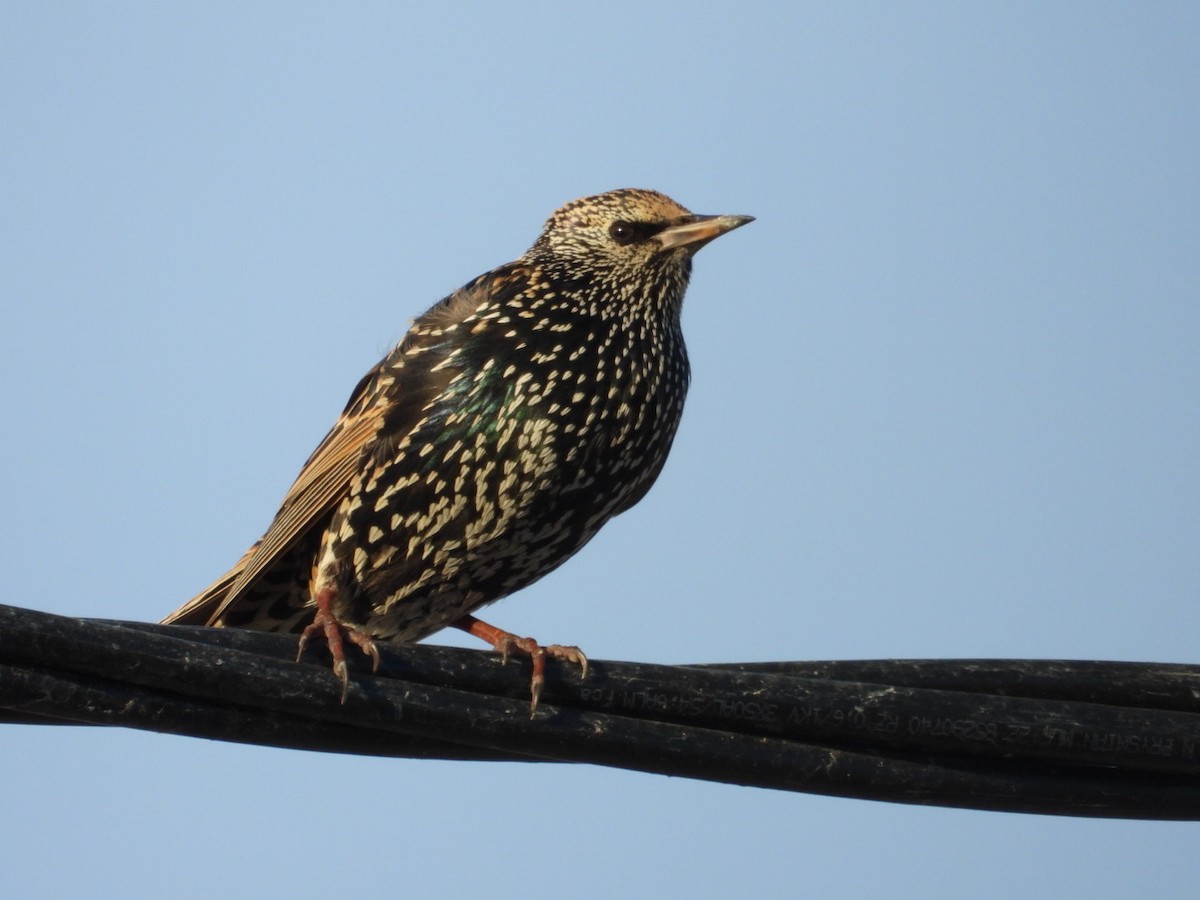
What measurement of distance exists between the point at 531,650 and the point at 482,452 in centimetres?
98

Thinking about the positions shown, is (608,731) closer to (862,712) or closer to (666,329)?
(862,712)

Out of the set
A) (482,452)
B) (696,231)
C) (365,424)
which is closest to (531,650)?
(482,452)

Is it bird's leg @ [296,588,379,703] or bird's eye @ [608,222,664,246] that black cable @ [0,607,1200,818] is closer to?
bird's leg @ [296,588,379,703]

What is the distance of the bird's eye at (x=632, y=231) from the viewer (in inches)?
221

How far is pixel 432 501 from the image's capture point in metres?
4.96

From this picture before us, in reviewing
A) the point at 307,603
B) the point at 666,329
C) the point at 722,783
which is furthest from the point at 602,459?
the point at 722,783

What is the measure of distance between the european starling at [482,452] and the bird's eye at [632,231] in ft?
0.18

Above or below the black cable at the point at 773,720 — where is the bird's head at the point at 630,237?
above

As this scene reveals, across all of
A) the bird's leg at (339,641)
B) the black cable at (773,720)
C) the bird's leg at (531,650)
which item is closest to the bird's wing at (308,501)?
the bird's leg at (531,650)

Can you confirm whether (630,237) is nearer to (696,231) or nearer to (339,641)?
(696,231)

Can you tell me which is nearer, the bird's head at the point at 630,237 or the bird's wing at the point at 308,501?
the bird's wing at the point at 308,501

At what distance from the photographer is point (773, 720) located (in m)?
3.15

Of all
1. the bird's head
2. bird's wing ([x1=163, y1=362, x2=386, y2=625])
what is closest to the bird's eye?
the bird's head

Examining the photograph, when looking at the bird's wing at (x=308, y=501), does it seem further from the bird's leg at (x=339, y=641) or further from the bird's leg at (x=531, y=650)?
the bird's leg at (x=339, y=641)
